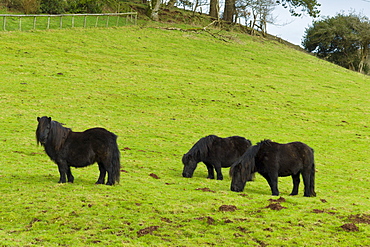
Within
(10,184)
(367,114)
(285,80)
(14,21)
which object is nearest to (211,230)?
(10,184)

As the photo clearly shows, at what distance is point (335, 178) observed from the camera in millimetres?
16406

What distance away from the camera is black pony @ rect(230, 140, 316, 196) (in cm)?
1191

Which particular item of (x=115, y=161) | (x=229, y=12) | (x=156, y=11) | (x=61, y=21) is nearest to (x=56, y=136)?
(x=115, y=161)

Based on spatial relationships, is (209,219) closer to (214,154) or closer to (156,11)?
(214,154)

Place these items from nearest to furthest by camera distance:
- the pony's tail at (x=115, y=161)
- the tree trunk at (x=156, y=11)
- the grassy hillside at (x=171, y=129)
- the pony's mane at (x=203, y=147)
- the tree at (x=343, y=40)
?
the grassy hillside at (x=171, y=129)
the pony's tail at (x=115, y=161)
the pony's mane at (x=203, y=147)
the tree trunk at (x=156, y=11)
the tree at (x=343, y=40)

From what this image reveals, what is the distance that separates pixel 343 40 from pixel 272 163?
5890 centimetres

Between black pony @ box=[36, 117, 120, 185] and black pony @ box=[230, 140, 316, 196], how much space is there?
3224 mm

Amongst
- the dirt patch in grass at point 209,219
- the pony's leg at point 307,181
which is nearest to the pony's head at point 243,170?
the pony's leg at point 307,181

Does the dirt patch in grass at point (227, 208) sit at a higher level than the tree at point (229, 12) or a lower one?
lower

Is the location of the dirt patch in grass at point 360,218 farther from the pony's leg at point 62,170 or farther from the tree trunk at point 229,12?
the tree trunk at point 229,12

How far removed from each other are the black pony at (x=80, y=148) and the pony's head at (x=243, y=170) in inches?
124

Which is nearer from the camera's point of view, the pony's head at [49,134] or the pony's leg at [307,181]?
the pony's head at [49,134]

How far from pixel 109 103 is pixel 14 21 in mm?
23613

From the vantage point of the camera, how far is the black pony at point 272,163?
11906 millimetres
